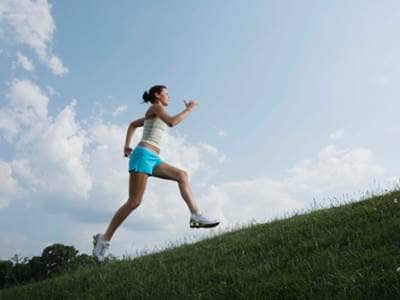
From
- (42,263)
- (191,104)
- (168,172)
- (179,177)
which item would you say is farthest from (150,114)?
(42,263)

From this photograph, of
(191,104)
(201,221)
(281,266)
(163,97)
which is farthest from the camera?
(163,97)

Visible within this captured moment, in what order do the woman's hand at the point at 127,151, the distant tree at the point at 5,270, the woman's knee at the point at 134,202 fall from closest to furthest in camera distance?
the woman's knee at the point at 134,202
the woman's hand at the point at 127,151
the distant tree at the point at 5,270

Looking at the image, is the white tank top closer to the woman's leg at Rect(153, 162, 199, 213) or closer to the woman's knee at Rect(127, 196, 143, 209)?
the woman's leg at Rect(153, 162, 199, 213)

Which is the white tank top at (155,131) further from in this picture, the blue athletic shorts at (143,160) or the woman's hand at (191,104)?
the woman's hand at (191,104)

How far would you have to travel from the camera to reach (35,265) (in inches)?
659

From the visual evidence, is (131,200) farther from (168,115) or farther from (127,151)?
(168,115)

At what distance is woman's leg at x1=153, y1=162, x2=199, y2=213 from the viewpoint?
759cm

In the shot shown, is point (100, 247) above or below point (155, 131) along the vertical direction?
below

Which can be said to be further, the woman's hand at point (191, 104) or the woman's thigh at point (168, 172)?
the woman's thigh at point (168, 172)

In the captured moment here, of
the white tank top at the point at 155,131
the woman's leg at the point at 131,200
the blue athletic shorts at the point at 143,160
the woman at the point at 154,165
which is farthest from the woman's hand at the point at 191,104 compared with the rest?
the woman's leg at the point at 131,200

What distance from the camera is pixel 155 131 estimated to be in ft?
25.0

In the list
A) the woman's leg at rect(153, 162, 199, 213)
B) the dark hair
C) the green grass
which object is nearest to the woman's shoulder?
the dark hair

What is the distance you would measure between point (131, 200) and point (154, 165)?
65 cm

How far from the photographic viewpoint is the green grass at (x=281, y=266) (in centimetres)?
565
